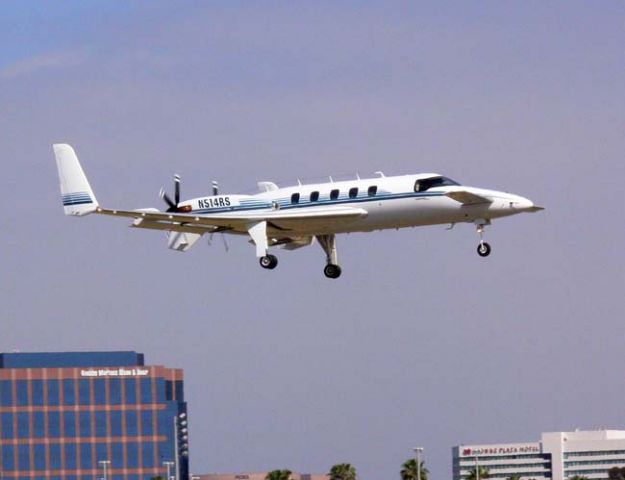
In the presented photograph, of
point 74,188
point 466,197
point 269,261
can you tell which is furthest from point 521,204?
point 74,188

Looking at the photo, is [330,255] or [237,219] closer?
[237,219]

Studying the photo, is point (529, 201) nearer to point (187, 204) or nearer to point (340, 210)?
point (340, 210)

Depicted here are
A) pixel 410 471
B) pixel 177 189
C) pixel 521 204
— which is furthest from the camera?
pixel 410 471

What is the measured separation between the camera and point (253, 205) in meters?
88.2

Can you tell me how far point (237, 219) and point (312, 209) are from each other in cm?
439

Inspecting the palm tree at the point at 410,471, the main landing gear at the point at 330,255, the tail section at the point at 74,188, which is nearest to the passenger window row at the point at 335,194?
the main landing gear at the point at 330,255

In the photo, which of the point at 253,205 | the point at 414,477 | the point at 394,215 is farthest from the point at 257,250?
the point at 414,477

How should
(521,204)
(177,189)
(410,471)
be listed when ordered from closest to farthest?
1. (521,204)
2. (177,189)
3. (410,471)

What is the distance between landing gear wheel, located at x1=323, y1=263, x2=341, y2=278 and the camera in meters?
88.8

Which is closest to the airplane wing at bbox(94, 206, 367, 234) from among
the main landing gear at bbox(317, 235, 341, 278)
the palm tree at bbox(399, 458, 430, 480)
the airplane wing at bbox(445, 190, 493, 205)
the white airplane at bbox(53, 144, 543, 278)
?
the white airplane at bbox(53, 144, 543, 278)

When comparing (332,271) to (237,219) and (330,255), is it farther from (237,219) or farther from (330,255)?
(237,219)

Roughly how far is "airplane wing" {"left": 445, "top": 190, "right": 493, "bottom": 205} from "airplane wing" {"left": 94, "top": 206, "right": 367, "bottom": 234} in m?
4.57

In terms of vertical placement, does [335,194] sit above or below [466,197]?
above

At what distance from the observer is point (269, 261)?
87.1 metres
